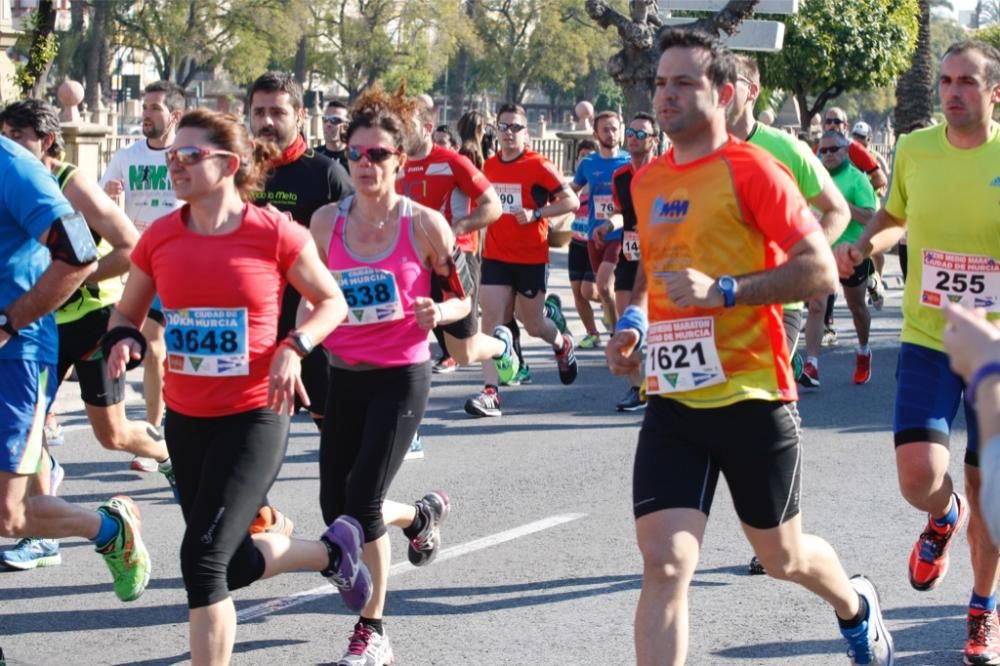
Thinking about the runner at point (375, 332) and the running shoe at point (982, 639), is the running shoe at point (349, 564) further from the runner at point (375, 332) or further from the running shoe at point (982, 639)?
the running shoe at point (982, 639)

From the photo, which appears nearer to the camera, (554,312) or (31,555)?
(31,555)

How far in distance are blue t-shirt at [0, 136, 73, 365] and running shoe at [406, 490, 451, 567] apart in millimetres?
1564

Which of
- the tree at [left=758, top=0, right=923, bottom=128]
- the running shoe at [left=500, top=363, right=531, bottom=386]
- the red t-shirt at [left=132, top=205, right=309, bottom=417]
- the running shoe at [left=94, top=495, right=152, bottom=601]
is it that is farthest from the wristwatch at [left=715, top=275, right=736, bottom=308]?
the tree at [left=758, top=0, right=923, bottom=128]

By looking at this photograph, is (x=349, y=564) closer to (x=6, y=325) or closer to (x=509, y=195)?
(x=6, y=325)

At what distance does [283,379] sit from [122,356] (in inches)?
21.1

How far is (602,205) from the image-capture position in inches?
505

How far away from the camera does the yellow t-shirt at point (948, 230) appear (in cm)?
568

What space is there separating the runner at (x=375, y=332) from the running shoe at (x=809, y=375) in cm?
670

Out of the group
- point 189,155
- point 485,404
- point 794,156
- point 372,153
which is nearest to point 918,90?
point 485,404

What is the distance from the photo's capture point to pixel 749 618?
19.7 feet

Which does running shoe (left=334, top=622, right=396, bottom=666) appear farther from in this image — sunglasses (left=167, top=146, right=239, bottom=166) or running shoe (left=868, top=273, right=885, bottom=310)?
running shoe (left=868, top=273, right=885, bottom=310)

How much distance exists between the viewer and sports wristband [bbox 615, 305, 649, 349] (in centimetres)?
475

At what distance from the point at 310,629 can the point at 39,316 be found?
159cm

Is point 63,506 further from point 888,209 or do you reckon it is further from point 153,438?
point 888,209
